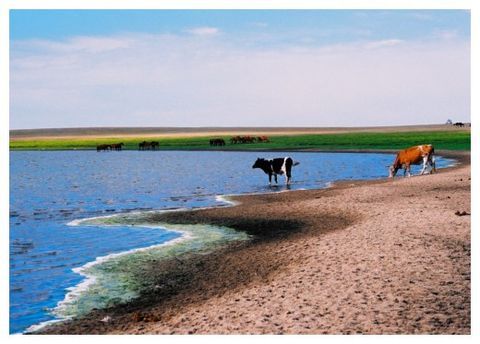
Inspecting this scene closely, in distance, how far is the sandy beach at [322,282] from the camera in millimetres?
9867

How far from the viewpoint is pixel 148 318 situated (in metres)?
10.8

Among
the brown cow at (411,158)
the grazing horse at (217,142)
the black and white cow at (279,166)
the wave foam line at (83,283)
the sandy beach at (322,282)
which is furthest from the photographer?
the grazing horse at (217,142)

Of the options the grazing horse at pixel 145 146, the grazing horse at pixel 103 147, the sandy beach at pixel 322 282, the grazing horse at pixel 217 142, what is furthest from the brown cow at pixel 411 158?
the grazing horse at pixel 103 147

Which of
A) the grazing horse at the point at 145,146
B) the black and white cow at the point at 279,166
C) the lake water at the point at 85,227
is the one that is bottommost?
the lake water at the point at 85,227

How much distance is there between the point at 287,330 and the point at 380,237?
7100mm

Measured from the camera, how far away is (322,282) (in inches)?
474

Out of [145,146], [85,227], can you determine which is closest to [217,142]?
[145,146]

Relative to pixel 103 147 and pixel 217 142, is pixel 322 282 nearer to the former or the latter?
pixel 217 142

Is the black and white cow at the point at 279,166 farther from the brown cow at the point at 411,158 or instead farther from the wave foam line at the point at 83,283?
the wave foam line at the point at 83,283

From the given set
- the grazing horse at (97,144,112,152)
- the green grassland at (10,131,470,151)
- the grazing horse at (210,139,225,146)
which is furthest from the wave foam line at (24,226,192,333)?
the grazing horse at (97,144,112,152)

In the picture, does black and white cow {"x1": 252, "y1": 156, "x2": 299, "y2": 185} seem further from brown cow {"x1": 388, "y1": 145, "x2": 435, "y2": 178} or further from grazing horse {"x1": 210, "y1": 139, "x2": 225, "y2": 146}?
grazing horse {"x1": 210, "y1": 139, "x2": 225, "y2": 146}

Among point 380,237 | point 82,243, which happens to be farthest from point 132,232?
point 380,237

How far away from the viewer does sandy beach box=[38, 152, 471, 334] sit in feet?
32.4
